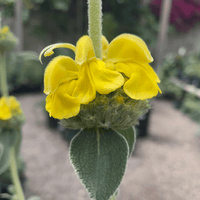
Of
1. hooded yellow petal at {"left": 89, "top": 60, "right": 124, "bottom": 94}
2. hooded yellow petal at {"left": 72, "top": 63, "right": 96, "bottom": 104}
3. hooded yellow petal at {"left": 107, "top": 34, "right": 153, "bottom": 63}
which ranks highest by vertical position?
hooded yellow petal at {"left": 107, "top": 34, "right": 153, "bottom": 63}

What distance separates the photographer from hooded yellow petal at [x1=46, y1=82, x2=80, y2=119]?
17 centimetres

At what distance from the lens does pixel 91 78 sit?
0.18 metres

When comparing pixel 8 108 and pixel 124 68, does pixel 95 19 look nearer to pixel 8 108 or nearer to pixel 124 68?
pixel 124 68

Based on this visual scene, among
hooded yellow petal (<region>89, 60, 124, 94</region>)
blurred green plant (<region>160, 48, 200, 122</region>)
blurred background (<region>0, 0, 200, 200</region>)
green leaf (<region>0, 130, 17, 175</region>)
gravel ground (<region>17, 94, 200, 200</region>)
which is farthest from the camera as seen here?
blurred green plant (<region>160, 48, 200, 122</region>)

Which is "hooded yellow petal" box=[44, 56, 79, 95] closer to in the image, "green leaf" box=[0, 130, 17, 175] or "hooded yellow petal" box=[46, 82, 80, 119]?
"hooded yellow petal" box=[46, 82, 80, 119]

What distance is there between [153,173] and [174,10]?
2.11 metres

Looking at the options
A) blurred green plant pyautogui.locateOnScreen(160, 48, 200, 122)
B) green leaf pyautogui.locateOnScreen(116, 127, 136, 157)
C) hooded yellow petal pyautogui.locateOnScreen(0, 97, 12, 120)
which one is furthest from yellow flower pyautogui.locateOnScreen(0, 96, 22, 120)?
blurred green plant pyautogui.locateOnScreen(160, 48, 200, 122)

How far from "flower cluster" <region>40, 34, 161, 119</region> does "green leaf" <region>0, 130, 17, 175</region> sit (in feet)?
1.24

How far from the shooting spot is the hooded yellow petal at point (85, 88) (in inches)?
6.7

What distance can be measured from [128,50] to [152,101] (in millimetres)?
1644

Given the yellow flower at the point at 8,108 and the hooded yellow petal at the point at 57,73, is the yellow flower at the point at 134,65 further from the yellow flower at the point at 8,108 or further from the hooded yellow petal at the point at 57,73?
the yellow flower at the point at 8,108

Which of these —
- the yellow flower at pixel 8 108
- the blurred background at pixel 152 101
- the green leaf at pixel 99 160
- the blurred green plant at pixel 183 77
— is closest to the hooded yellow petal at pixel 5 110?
the yellow flower at pixel 8 108

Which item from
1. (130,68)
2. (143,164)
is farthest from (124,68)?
(143,164)

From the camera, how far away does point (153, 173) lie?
40.4 inches
